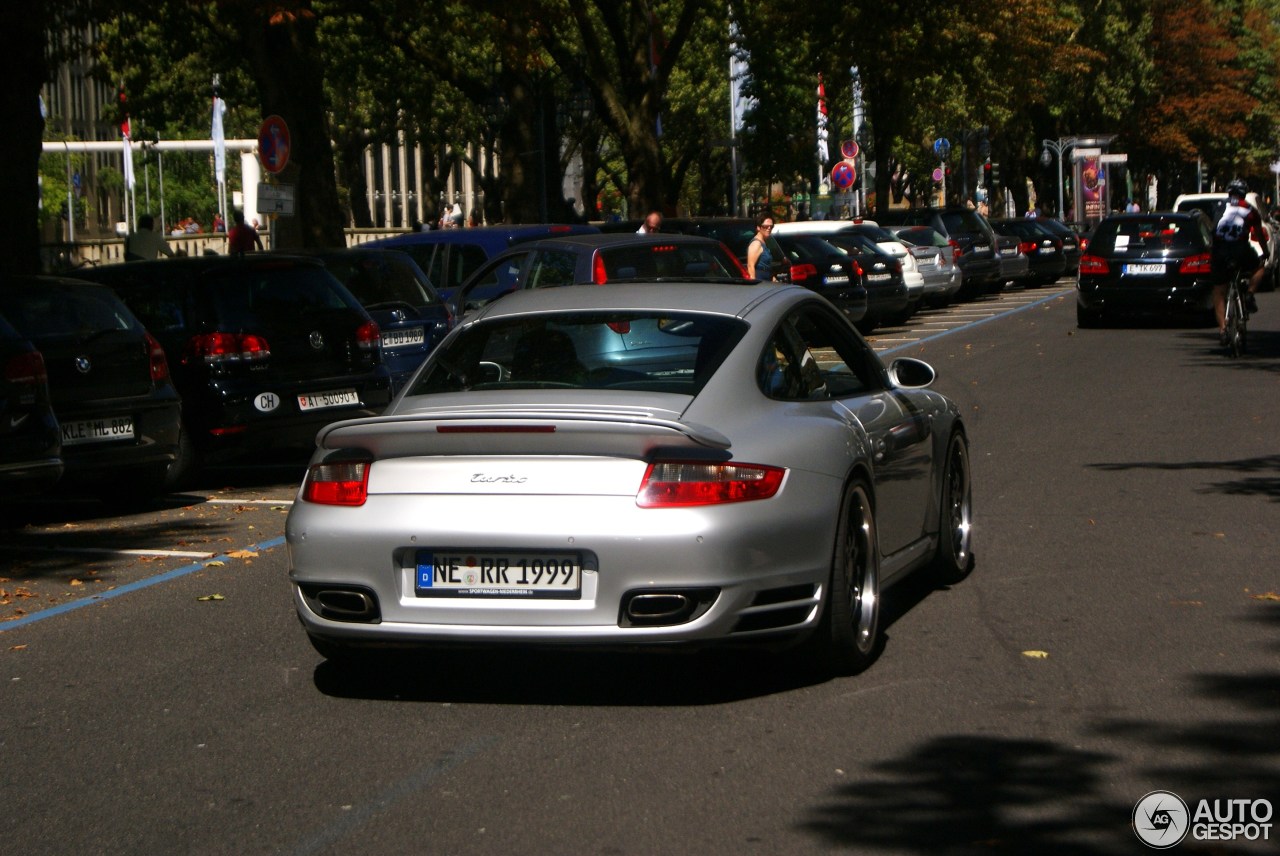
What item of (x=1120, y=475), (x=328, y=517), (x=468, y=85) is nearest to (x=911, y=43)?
(x=468, y=85)

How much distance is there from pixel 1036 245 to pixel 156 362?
113 ft

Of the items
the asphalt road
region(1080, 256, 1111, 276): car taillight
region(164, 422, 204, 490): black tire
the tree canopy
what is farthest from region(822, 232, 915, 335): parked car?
the asphalt road

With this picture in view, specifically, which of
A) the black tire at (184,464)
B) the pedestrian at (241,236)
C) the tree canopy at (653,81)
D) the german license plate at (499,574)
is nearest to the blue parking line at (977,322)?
the tree canopy at (653,81)

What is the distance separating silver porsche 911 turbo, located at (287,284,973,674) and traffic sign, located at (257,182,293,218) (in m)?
15.1

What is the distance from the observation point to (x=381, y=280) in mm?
16734

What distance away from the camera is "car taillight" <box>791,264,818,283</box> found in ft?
89.1

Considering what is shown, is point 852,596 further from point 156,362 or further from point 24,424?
point 156,362

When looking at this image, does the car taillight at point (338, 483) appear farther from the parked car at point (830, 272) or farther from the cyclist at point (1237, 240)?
the parked car at point (830, 272)

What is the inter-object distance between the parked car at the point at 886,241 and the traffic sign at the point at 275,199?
33.3ft

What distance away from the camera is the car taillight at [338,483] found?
6.50 metres

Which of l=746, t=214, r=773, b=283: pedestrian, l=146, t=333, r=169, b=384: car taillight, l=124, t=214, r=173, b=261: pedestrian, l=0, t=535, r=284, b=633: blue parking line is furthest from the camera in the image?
l=124, t=214, r=173, b=261: pedestrian

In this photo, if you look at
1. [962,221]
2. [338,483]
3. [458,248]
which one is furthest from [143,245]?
[338,483]

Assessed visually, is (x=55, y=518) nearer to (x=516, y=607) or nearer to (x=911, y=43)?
(x=516, y=607)

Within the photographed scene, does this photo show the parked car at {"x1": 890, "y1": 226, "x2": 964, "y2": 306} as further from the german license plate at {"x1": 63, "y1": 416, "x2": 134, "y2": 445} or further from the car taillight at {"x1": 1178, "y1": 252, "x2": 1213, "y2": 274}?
the german license plate at {"x1": 63, "y1": 416, "x2": 134, "y2": 445}
